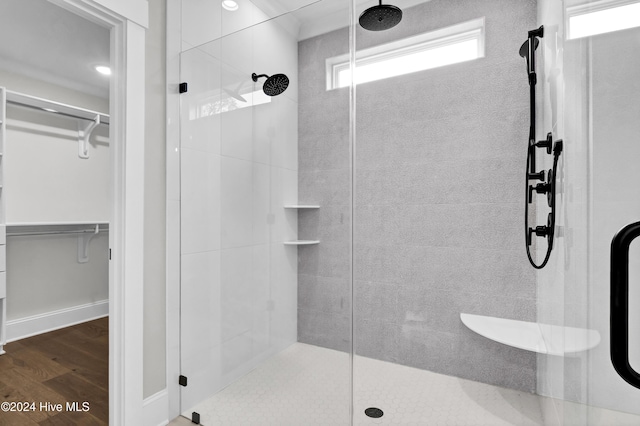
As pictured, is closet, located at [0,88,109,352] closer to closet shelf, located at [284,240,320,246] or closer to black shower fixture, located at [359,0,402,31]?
closet shelf, located at [284,240,320,246]

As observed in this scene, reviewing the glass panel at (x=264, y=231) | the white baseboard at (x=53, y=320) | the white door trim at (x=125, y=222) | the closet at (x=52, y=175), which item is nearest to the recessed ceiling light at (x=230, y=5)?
the glass panel at (x=264, y=231)

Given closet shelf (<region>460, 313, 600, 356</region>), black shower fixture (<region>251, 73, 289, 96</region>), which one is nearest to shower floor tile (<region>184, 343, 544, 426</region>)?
closet shelf (<region>460, 313, 600, 356</region>)

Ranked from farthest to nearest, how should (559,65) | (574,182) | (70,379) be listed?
1. (70,379)
2. (559,65)
3. (574,182)

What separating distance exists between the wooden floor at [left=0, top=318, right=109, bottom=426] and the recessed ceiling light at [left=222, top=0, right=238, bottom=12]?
2.26 meters

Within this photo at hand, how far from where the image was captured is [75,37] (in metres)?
2.48

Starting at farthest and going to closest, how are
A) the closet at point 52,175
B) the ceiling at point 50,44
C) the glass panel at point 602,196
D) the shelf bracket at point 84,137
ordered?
the shelf bracket at point 84,137
the closet at point 52,175
the ceiling at point 50,44
the glass panel at point 602,196

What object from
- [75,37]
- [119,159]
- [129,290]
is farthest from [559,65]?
[75,37]

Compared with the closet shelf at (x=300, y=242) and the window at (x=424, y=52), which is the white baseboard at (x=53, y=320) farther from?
the window at (x=424, y=52)

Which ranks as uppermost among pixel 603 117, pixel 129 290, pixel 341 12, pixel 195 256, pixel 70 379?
pixel 341 12

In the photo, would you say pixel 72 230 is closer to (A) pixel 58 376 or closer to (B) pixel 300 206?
(A) pixel 58 376

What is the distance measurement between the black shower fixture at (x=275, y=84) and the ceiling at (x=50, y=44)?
1643mm

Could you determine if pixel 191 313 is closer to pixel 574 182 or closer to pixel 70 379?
pixel 70 379

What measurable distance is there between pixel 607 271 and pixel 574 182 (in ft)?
1.10

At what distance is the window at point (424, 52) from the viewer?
170 cm
